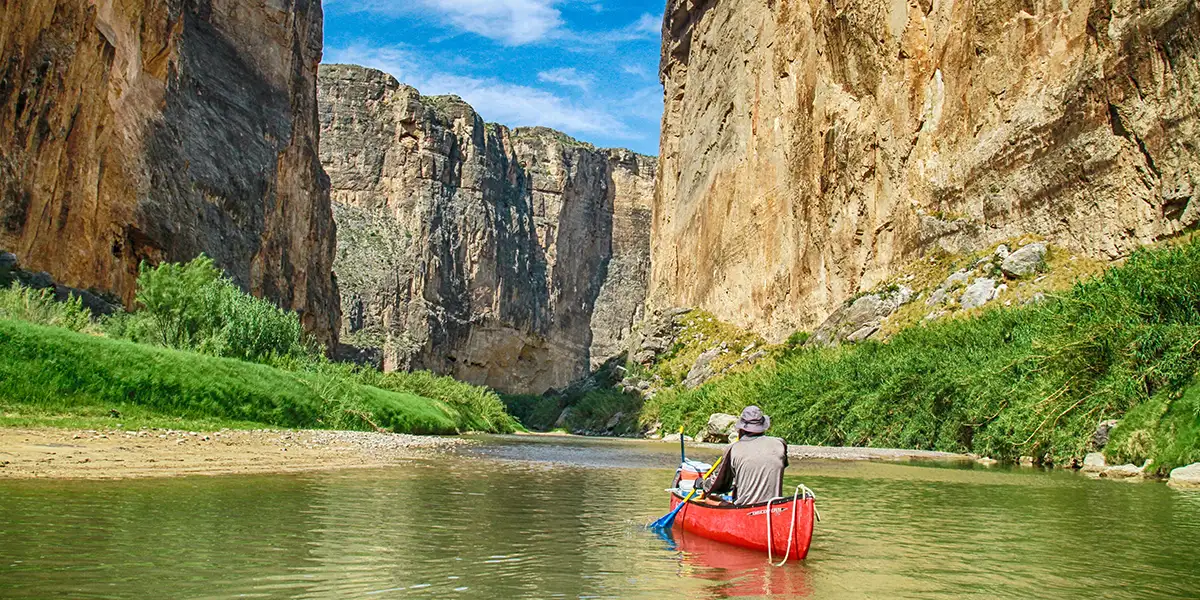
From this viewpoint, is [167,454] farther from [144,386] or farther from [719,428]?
[719,428]

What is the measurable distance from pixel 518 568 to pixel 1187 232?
22.5 metres

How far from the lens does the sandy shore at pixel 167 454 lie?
452 inches

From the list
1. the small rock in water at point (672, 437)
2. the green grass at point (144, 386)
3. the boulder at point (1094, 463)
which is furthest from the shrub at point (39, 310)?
the small rock in water at point (672, 437)

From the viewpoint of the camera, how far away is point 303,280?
62.5 m

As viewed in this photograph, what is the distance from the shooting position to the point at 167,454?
14.1m

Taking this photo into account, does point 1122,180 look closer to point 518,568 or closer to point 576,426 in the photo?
point 518,568

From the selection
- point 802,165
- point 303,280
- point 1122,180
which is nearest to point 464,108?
point 303,280

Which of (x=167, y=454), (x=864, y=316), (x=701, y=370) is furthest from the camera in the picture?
(x=701, y=370)

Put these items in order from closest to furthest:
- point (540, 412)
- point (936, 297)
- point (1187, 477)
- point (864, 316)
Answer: point (1187, 477) → point (936, 297) → point (864, 316) → point (540, 412)

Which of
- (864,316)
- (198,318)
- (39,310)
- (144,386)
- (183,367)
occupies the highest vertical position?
(864,316)

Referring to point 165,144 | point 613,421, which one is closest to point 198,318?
point 165,144

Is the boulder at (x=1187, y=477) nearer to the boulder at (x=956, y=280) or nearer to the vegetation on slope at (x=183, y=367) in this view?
the boulder at (x=956, y=280)

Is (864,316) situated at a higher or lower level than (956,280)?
lower

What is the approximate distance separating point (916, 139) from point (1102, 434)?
22.2 m
